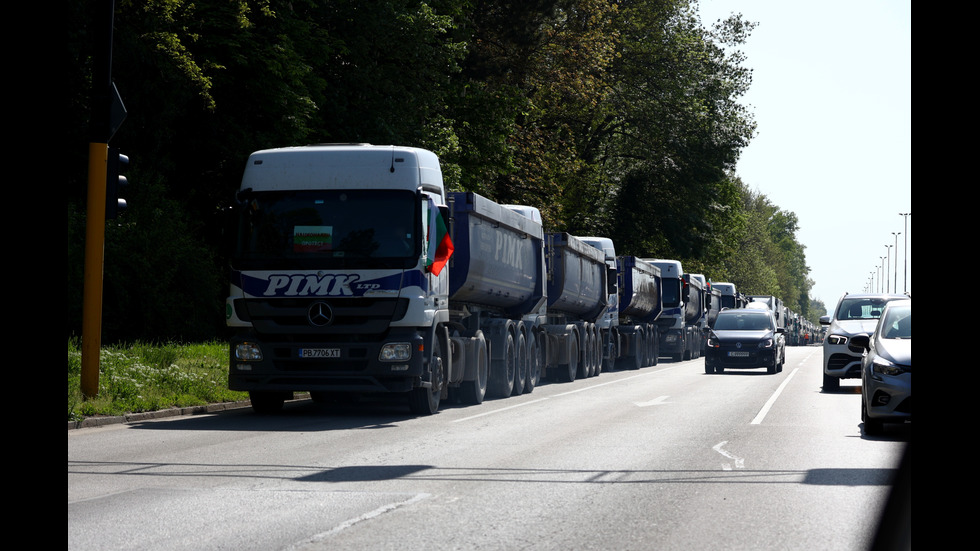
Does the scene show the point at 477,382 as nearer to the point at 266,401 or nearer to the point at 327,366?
the point at 266,401

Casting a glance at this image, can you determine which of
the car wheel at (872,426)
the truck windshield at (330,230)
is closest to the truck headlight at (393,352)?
the truck windshield at (330,230)

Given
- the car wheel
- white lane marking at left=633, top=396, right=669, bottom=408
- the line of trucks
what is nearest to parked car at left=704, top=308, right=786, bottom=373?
white lane marking at left=633, top=396, right=669, bottom=408

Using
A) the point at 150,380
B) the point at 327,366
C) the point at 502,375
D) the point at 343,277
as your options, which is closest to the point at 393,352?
the point at 327,366

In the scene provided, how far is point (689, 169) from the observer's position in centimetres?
5191

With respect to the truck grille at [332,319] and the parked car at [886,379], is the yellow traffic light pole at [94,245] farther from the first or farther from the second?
the parked car at [886,379]

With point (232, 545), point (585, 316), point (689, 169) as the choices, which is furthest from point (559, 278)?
point (689, 169)

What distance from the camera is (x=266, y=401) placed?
16719 mm

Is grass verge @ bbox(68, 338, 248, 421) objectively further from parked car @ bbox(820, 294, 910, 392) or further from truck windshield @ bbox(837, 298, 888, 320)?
truck windshield @ bbox(837, 298, 888, 320)

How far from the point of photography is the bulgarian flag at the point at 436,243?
1551cm

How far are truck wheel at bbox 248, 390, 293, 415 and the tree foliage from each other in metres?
2.42

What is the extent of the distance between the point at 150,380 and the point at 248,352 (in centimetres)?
304

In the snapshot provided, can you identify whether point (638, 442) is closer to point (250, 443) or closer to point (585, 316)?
point (250, 443)

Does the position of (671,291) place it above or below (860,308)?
above
